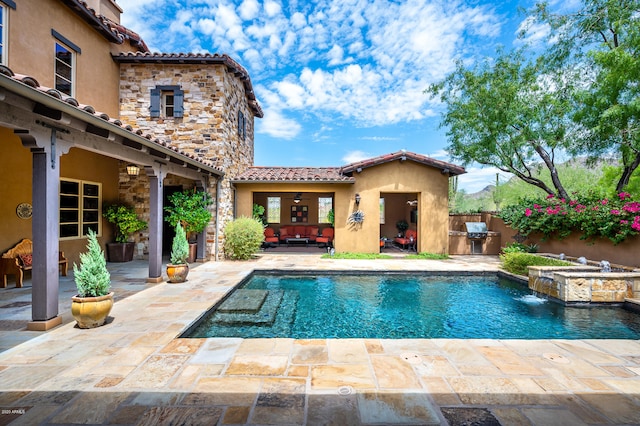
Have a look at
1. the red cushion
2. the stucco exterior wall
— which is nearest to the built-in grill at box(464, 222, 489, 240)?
the stucco exterior wall

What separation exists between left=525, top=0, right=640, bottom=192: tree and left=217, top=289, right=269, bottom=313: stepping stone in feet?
37.5

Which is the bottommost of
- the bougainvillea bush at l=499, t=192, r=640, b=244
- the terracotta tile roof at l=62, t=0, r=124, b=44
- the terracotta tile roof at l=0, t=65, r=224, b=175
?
the bougainvillea bush at l=499, t=192, r=640, b=244

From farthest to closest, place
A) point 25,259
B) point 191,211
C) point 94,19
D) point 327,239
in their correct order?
1. point 327,239
2. point 191,211
3. point 94,19
4. point 25,259

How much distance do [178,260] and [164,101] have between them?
6263mm

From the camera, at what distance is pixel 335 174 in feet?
37.3

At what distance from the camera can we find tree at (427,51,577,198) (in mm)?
10445

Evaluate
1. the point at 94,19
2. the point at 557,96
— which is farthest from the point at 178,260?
the point at 557,96

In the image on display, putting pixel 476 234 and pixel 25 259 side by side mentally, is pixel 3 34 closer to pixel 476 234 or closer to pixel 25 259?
pixel 25 259

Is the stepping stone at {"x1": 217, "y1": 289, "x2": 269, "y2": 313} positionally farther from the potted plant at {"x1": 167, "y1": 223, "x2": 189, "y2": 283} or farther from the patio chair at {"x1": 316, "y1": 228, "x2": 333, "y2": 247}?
the patio chair at {"x1": 316, "y1": 228, "x2": 333, "y2": 247}

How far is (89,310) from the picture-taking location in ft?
12.4

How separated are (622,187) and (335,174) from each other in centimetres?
1038

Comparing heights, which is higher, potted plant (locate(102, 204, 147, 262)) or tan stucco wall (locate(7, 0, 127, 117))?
tan stucco wall (locate(7, 0, 127, 117))

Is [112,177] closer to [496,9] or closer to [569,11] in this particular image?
[496,9]

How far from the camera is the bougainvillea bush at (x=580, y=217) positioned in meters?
7.45
